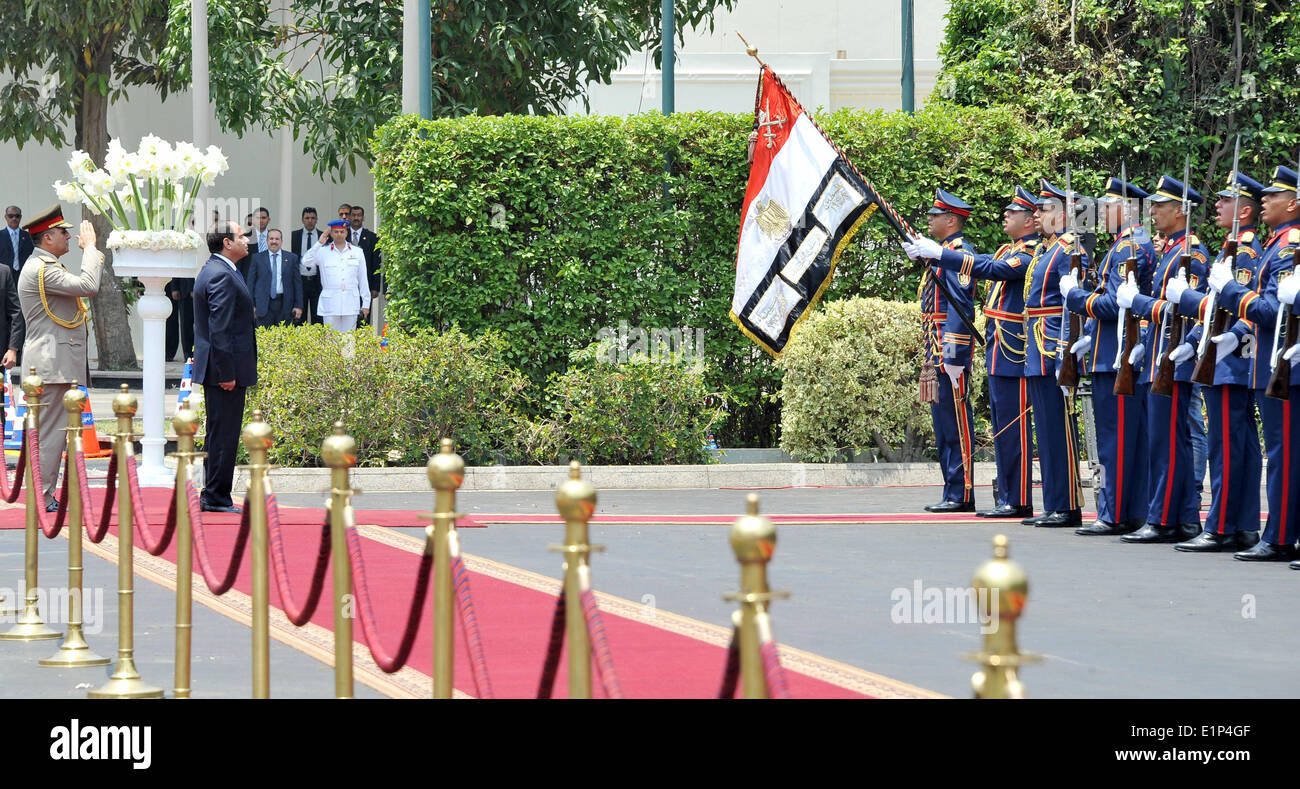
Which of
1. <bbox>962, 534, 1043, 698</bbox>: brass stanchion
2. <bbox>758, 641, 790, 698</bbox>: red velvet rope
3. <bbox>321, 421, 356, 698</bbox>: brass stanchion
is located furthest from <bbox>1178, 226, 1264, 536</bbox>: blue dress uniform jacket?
<bbox>962, 534, 1043, 698</bbox>: brass stanchion

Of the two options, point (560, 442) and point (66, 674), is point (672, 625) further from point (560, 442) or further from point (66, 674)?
point (560, 442)

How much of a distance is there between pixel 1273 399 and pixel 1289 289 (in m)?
0.84

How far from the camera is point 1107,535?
11203 mm

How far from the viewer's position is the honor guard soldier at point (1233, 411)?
1012 cm

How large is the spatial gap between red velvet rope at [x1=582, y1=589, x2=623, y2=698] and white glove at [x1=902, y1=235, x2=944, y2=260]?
323 inches

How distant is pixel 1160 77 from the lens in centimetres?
1711

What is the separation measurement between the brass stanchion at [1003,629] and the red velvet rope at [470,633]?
1802mm

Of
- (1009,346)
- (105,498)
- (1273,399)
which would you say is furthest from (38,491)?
(1273,399)

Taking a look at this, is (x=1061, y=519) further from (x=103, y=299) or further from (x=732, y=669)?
(x=103, y=299)

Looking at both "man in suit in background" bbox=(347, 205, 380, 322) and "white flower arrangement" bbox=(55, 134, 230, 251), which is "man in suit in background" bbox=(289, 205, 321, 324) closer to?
"man in suit in background" bbox=(347, 205, 380, 322)

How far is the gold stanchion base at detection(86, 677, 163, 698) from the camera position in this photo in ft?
20.6

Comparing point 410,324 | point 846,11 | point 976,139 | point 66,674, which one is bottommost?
point 66,674

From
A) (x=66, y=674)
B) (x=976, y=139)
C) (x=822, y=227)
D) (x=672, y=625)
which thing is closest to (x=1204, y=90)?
(x=976, y=139)

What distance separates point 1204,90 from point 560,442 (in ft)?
25.4
